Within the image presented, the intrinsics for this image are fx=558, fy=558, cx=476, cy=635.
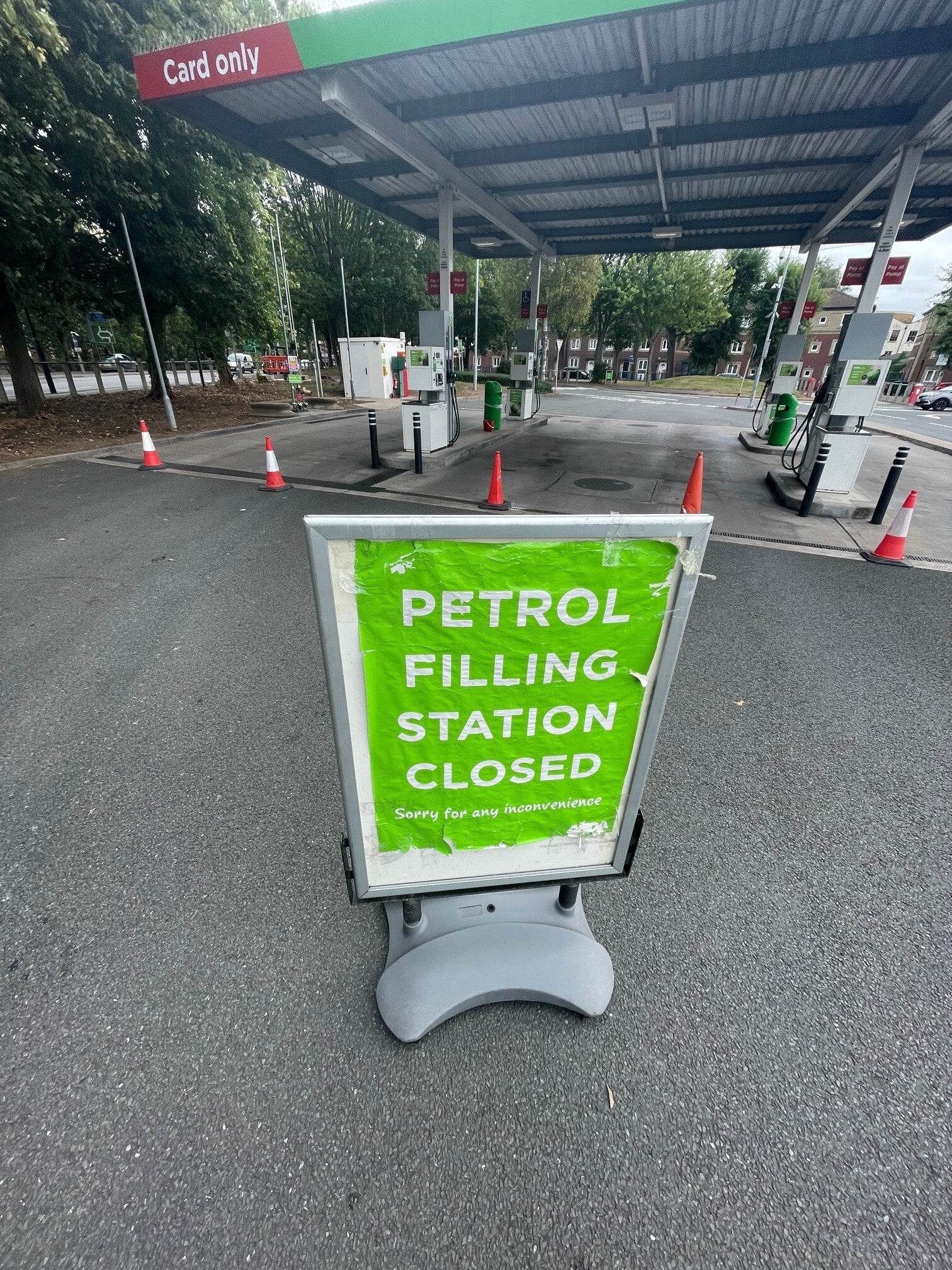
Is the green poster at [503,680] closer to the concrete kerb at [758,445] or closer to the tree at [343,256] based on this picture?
the concrete kerb at [758,445]

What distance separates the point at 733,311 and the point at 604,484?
5149 cm

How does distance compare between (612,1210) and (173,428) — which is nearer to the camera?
(612,1210)

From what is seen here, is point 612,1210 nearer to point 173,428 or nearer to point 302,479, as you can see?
point 302,479

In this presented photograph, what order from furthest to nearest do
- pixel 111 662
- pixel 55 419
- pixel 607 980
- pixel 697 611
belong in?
pixel 55 419 → pixel 697 611 → pixel 111 662 → pixel 607 980

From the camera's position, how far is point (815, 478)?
788 cm

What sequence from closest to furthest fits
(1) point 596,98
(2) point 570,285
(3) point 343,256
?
(1) point 596,98
(3) point 343,256
(2) point 570,285

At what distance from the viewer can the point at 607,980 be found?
1.99 m

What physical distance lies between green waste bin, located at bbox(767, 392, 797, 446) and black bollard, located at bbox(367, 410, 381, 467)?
10307 millimetres

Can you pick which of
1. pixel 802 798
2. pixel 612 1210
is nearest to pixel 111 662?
pixel 612 1210

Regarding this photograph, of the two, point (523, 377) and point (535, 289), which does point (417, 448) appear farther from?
point (535, 289)

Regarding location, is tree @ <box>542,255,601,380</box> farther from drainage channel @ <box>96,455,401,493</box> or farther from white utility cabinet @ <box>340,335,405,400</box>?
drainage channel @ <box>96,455,401,493</box>

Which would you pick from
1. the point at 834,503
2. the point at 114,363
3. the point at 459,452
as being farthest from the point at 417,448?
the point at 114,363

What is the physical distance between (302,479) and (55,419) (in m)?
8.69

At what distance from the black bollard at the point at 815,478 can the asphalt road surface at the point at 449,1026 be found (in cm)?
533
